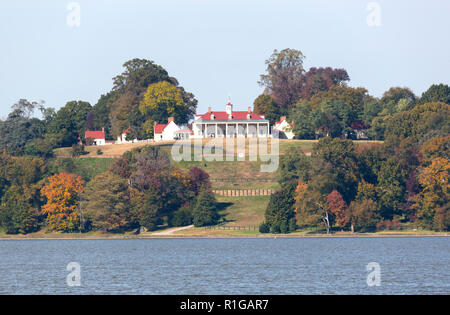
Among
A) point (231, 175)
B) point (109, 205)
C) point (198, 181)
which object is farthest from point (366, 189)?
point (109, 205)

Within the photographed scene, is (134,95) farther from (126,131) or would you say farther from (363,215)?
(363,215)

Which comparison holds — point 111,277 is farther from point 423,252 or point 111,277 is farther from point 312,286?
point 423,252

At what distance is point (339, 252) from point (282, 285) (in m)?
26.0

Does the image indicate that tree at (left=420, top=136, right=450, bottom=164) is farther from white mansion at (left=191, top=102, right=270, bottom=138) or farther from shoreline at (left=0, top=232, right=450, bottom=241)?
white mansion at (left=191, top=102, right=270, bottom=138)

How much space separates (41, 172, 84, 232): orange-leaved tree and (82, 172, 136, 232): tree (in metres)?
2.35

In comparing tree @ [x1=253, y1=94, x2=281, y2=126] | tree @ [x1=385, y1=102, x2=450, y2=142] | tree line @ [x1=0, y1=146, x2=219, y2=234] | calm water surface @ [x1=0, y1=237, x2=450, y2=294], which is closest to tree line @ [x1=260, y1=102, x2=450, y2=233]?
calm water surface @ [x1=0, y1=237, x2=450, y2=294]

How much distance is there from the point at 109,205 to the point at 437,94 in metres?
79.3

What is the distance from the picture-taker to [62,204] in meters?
110

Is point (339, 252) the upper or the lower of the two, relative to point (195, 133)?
lower

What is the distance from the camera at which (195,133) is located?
584ft

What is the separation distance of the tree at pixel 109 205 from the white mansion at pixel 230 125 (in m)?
68.0

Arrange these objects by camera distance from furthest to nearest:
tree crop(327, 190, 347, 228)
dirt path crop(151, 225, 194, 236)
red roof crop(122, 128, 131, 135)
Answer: red roof crop(122, 128, 131, 135) → dirt path crop(151, 225, 194, 236) → tree crop(327, 190, 347, 228)

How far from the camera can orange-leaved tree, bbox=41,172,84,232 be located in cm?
10950
